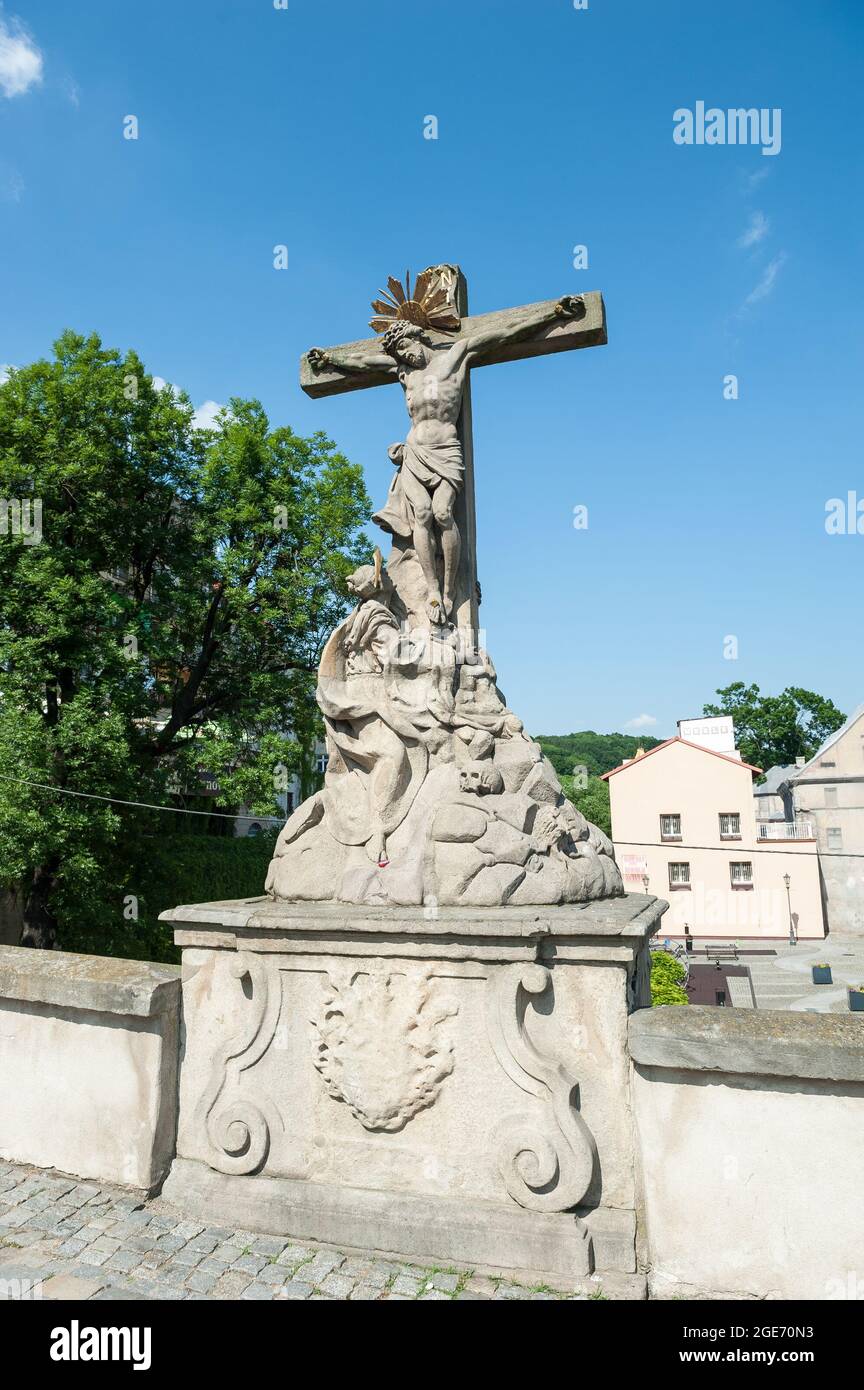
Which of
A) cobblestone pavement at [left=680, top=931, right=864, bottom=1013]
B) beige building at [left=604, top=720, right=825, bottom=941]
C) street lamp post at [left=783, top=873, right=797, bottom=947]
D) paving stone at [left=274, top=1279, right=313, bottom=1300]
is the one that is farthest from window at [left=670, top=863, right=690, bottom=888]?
paving stone at [left=274, top=1279, right=313, bottom=1300]

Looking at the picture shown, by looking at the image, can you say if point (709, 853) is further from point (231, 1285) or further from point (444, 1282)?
point (231, 1285)

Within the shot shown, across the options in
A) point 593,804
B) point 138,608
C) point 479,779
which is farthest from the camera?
point 593,804

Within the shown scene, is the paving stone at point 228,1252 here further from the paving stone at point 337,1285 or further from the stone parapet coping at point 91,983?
the stone parapet coping at point 91,983

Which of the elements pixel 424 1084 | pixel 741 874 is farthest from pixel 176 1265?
pixel 741 874

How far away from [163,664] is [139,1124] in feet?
35.9

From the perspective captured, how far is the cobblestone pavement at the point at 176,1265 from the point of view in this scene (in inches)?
130

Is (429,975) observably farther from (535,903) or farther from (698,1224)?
(698,1224)

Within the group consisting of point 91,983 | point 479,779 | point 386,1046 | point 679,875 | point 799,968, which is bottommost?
point 799,968

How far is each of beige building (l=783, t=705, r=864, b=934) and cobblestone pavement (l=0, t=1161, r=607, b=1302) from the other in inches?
1191

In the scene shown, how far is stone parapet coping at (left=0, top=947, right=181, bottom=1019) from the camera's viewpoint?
4250mm

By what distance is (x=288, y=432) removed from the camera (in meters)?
16.0

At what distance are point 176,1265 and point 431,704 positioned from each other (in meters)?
2.82

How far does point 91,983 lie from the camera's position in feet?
14.3
